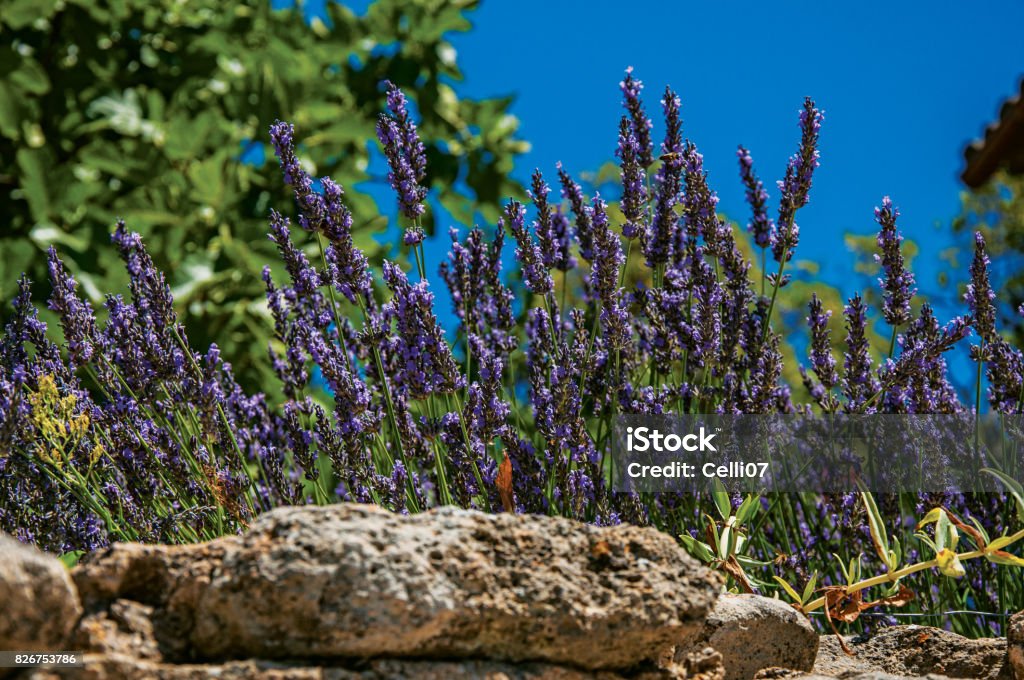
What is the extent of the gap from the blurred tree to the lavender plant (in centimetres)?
309

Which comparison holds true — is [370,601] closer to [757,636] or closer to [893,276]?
[757,636]

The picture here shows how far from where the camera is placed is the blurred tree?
19.0 feet

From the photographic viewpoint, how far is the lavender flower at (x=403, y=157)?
222 cm

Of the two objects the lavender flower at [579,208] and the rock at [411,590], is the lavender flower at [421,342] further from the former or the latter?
the rock at [411,590]

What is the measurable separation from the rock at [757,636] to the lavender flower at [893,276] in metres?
1.07

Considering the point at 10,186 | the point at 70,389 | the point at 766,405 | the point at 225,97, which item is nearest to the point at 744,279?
the point at 766,405

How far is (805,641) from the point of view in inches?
67.9

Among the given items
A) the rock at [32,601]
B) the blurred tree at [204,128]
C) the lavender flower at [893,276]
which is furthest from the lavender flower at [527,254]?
the blurred tree at [204,128]

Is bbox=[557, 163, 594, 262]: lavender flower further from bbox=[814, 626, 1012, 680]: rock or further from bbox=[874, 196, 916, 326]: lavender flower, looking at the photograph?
bbox=[814, 626, 1012, 680]: rock

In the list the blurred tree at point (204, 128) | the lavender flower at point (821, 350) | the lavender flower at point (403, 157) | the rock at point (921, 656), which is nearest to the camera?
the rock at point (921, 656)

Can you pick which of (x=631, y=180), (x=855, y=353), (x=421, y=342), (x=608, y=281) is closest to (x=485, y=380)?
(x=421, y=342)
